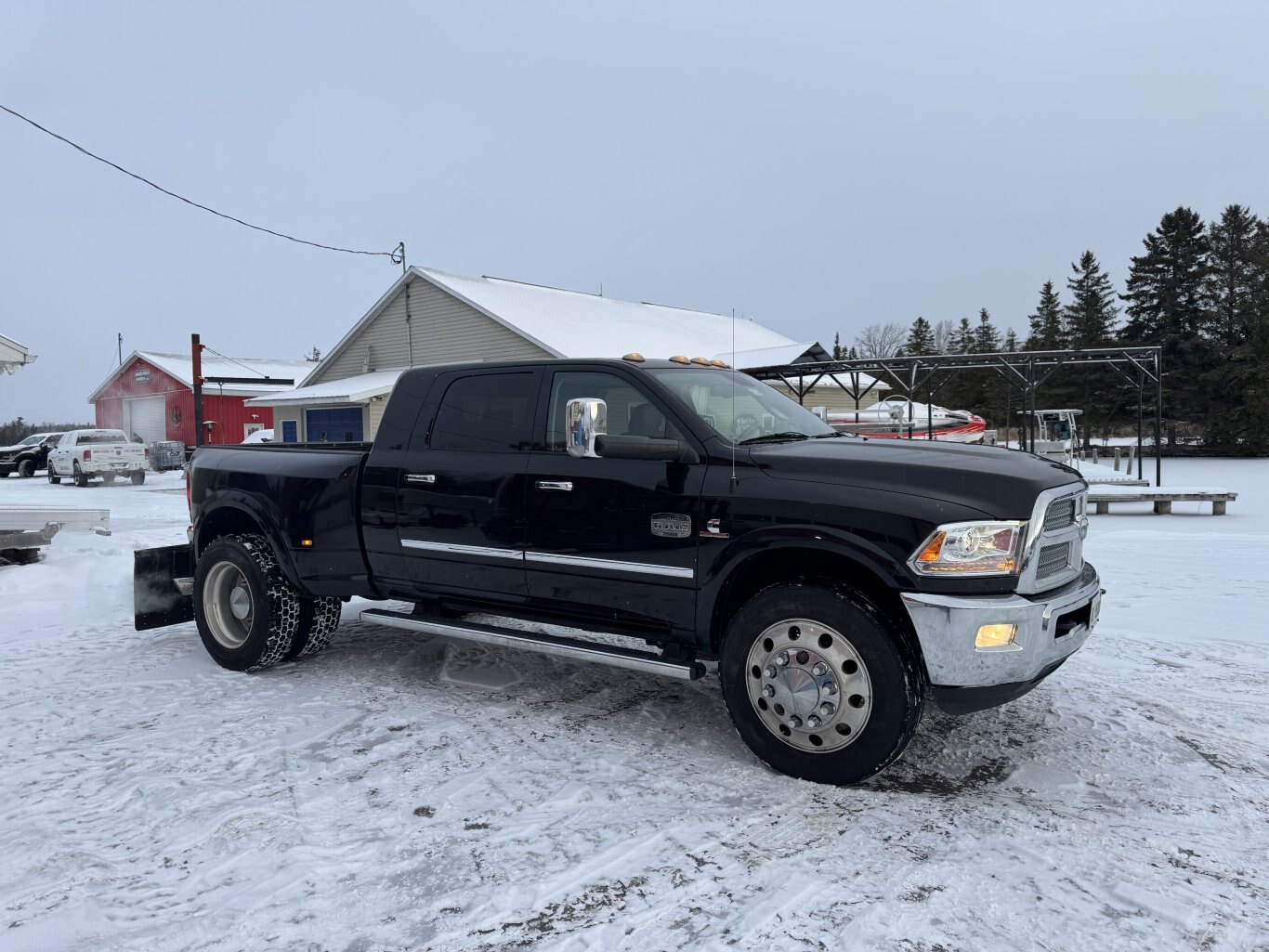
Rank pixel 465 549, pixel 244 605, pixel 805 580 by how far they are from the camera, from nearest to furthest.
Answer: pixel 805 580 → pixel 465 549 → pixel 244 605

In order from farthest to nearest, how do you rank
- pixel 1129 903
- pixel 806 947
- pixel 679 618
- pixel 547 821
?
pixel 679 618 → pixel 547 821 → pixel 1129 903 → pixel 806 947

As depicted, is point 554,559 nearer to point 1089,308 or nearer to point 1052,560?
point 1052,560

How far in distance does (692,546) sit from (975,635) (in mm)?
1292

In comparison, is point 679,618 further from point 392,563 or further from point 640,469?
point 392,563

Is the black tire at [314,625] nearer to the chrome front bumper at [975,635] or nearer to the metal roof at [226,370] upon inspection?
the chrome front bumper at [975,635]

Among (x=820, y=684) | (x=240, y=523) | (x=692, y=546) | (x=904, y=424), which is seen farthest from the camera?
(x=904, y=424)

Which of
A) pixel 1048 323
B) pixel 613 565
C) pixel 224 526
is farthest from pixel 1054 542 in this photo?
pixel 1048 323

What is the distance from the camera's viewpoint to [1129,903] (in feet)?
9.34

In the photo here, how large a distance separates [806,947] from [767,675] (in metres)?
1.34

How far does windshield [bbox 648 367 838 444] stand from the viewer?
442 centimetres

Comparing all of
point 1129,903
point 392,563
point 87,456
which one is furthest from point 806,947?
point 87,456

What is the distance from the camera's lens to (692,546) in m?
4.09

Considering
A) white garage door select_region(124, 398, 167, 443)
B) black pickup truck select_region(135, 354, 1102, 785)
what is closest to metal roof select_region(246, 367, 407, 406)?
black pickup truck select_region(135, 354, 1102, 785)

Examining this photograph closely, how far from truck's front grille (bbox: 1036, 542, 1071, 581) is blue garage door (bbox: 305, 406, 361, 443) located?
22788 millimetres
